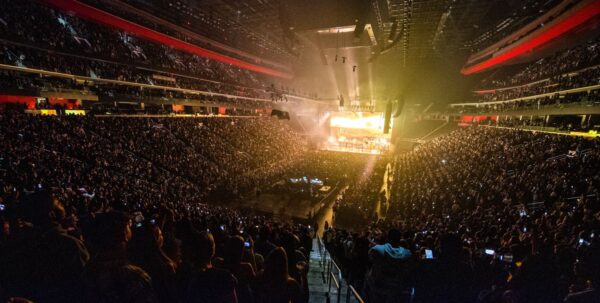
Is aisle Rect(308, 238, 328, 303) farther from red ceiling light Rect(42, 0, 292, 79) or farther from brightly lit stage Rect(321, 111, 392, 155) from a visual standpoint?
brightly lit stage Rect(321, 111, 392, 155)

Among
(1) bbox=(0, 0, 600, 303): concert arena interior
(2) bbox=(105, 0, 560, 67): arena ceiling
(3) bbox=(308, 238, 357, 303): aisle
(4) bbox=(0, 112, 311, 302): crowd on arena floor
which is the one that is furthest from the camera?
(2) bbox=(105, 0, 560, 67): arena ceiling

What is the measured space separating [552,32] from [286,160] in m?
28.7

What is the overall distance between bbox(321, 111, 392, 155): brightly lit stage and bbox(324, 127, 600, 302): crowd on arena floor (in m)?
19.5

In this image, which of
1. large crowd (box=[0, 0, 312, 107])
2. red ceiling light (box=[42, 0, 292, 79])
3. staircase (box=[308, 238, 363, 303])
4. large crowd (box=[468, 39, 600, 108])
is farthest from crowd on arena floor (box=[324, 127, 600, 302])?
red ceiling light (box=[42, 0, 292, 79])

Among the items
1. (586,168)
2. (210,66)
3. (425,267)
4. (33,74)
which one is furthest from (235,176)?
(210,66)

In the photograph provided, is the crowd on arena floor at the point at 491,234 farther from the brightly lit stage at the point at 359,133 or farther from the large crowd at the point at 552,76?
the brightly lit stage at the point at 359,133

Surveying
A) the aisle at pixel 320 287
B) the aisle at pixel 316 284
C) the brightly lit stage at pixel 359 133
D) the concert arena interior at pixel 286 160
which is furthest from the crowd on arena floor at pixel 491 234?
the brightly lit stage at pixel 359 133

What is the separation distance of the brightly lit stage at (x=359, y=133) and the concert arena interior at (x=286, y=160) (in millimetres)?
349

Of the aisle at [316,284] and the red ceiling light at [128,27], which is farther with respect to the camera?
the red ceiling light at [128,27]

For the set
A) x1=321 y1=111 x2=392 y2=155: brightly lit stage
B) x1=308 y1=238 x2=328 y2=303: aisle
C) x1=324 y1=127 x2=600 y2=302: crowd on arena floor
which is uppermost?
x1=321 y1=111 x2=392 y2=155: brightly lit stage

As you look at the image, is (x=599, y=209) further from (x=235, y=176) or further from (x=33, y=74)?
(x=33, y=74)

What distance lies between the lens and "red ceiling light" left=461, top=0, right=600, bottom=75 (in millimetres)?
20547

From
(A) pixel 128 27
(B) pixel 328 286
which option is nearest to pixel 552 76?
(B) pixel 328 286

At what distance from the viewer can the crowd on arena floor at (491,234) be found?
4.09 meters
